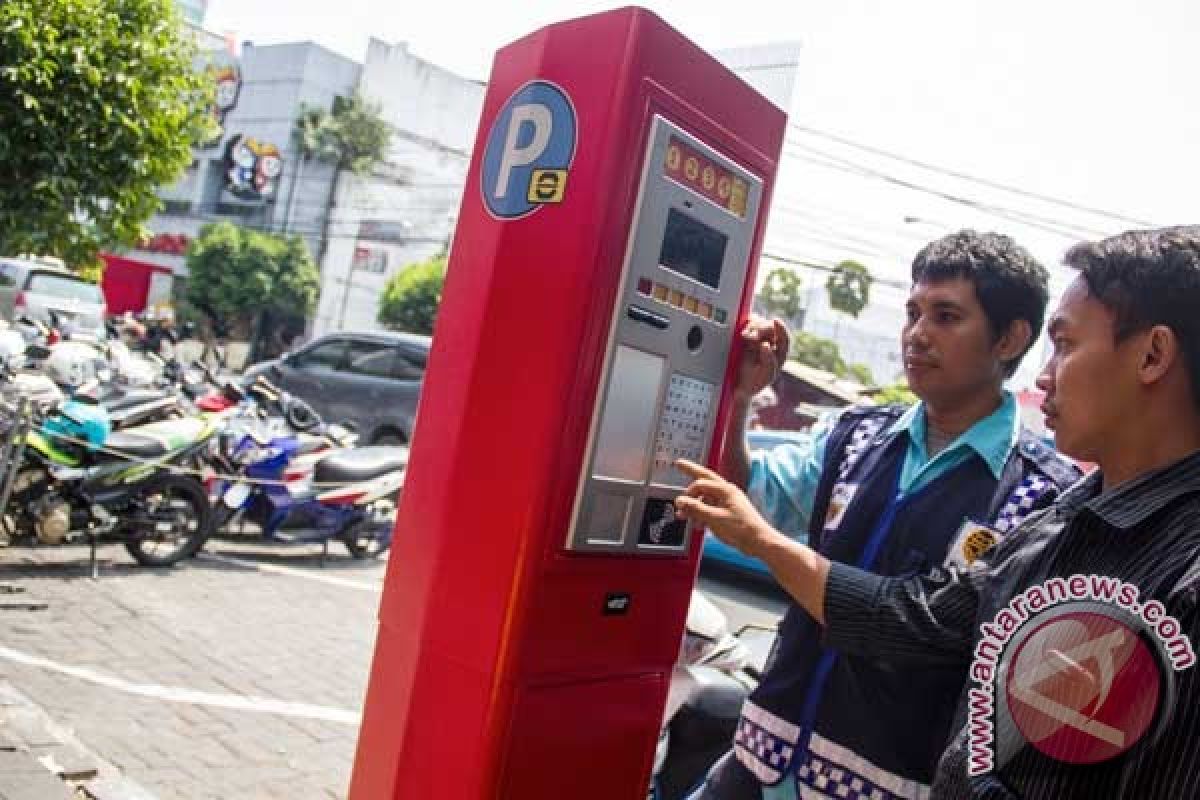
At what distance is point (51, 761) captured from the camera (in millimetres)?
3061

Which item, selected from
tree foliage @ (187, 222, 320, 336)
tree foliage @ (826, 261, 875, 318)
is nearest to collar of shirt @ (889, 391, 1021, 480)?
tree foliage @ (187, 222, 320, 336)

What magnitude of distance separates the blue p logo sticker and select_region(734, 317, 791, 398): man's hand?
0.56 m

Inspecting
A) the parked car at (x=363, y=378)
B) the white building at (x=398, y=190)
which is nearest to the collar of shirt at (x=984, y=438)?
the parked car at (x=363, y=378)

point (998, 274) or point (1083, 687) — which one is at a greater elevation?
point (998, 274)

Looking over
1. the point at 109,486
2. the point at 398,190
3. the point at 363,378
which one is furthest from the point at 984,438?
the point at 398,190

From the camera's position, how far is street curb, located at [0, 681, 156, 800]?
2883mm

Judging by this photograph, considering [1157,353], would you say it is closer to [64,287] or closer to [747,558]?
[747,558]

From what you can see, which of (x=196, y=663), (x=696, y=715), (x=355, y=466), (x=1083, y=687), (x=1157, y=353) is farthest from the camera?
(x=355, y=466)

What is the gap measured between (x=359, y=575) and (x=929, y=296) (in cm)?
538

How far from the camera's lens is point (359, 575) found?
6.68 metres

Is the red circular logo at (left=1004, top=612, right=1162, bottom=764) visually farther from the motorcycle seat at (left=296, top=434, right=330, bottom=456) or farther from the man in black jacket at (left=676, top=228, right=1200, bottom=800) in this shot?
the motorcycle seat at (left=296, top=434, right=330, bottom=456)

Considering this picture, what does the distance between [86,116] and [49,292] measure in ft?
35.8

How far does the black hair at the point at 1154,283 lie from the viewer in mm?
1249

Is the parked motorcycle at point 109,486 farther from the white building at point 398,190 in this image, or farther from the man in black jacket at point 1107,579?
the white building at point 398,190
